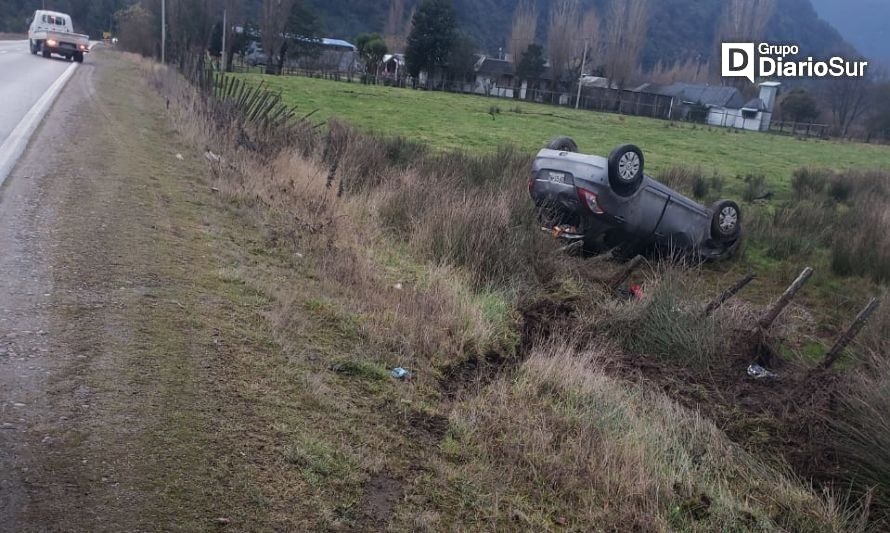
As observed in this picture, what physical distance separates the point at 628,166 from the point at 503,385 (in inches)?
211

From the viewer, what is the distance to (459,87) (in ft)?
234

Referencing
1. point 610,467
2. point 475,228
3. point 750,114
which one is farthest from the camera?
point 750,114

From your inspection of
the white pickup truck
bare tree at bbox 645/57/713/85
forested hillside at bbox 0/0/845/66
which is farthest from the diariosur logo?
bare tree at bbox 645/57/713/85

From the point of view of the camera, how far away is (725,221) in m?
11.1

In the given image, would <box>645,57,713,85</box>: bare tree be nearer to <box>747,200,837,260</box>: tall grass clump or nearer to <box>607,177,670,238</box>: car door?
<box>747,200,837,260</box>: tall grass clump

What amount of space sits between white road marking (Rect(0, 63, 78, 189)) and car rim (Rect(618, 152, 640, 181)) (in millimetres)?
7411

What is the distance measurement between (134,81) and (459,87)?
4866 centimetres

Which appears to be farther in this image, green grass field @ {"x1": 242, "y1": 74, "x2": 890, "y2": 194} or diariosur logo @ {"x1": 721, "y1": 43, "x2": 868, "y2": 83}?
diariosur logo @ {"x1": 721, "y1": 43, "x2": 868, "y2": 83}

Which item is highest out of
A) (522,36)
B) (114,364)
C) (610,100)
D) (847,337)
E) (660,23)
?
(660,23)

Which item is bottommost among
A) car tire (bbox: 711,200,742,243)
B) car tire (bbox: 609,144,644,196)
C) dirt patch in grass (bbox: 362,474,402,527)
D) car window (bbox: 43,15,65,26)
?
dirt patch in grass (bbox: 362,474,402,527)

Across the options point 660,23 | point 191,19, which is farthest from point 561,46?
point 660,23

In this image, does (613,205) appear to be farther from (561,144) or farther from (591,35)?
(591,35)

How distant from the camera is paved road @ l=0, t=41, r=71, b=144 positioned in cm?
1284

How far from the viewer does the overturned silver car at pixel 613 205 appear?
9.55 meters
